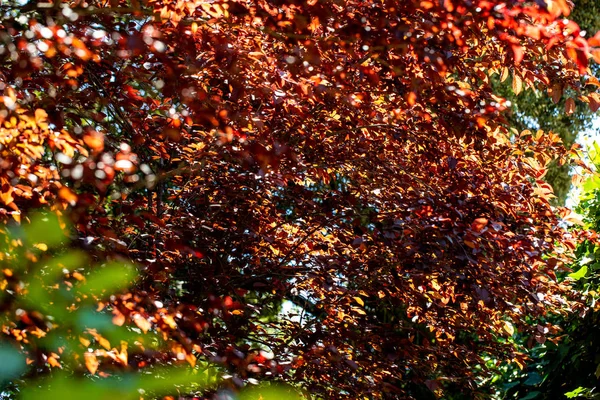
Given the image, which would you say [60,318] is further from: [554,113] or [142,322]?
[554,113]

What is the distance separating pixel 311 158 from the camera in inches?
143

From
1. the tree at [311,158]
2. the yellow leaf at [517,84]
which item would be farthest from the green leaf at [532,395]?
the yellow leaf at [517,84]

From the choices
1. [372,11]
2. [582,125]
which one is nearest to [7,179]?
[372,11]

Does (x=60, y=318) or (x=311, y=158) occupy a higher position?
(x=311, y=158)

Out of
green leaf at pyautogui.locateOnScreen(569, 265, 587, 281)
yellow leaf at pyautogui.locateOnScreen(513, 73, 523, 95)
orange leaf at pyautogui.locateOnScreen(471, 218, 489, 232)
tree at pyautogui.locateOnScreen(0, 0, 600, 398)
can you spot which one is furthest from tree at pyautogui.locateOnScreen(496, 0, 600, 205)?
orange leaf at pyautogui.locateOnScreen(471, 218, 489, 232)

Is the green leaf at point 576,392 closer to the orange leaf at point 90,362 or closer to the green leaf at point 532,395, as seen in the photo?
the green leaf at point 532,395

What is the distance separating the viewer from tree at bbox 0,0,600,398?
2178 mm

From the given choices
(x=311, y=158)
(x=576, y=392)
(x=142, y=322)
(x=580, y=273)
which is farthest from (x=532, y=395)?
(x=142, y=322)

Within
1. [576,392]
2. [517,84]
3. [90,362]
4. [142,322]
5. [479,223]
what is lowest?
[90,362]

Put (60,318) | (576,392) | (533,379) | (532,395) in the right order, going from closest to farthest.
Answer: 1. (60,318)
2. (576,392)
3. (532,395)
4. (533,379)

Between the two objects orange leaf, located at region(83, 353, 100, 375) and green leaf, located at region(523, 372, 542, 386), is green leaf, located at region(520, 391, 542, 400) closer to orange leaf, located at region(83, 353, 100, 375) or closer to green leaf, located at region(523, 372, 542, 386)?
green leaf, located at region(523, 372, 542, 386)

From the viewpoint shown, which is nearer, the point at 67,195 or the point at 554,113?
the point at 67,195

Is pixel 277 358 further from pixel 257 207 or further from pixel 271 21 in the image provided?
pixel 271 21

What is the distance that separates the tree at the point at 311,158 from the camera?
2.18 metres
